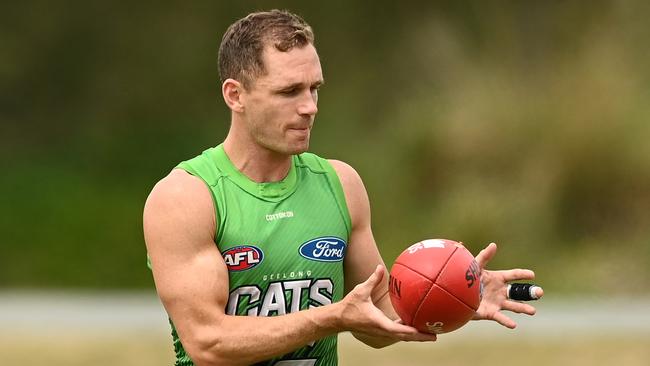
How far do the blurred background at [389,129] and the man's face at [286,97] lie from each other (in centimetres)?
976

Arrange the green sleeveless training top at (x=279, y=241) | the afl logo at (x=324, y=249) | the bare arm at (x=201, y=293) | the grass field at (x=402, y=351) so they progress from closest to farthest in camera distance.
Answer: the bare arm at (x=201, y=293), the green sleeveless training top at (x=279, y=241), the afl logo at (x=324, y=249), the grass field at (x=402, y=351)

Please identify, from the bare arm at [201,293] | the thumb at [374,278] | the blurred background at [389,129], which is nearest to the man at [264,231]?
the bare arm at [201,293]

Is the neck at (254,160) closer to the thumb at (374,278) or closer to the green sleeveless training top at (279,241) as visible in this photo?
the green sleeveless training top at (279,241)

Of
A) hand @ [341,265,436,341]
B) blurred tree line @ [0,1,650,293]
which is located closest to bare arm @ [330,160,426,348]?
hand @ [341,265,436,341]

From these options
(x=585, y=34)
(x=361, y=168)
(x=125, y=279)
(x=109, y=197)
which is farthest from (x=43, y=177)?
(x=585, y=34)

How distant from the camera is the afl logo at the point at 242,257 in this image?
20.4ft

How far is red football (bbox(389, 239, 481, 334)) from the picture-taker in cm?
586

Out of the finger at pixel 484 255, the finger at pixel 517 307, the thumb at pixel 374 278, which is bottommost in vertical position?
the thumb at pixel 374 278

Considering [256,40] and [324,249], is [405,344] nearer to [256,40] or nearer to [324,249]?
[324,249]

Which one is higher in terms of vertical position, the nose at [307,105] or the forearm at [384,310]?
the nose at [307,105]

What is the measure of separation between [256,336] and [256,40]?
1416 mm

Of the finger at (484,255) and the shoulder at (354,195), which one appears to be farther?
the shoulder at (354,195)

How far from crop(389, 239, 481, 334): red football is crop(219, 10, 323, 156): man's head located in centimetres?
83

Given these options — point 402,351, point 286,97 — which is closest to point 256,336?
point 286,97
